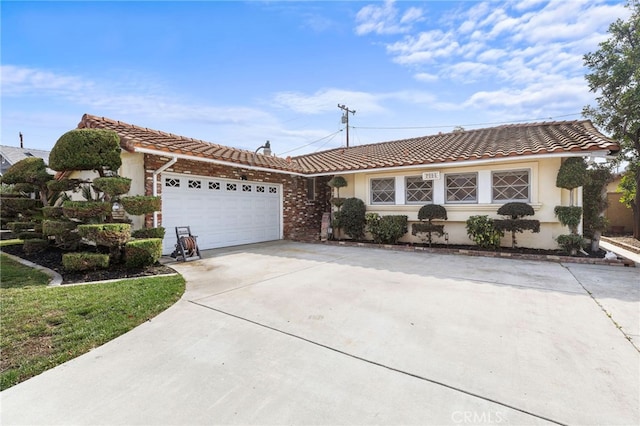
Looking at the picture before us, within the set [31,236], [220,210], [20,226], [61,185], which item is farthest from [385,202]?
[20,226]

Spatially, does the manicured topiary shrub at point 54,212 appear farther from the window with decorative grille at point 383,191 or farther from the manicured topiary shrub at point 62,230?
the window with decorative grille at point 383,191

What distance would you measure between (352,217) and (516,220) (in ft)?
17.1

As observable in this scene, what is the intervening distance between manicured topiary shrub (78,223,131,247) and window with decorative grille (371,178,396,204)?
845 centimetres

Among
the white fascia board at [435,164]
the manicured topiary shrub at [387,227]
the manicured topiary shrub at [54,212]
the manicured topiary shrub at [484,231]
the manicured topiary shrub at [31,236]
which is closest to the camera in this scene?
the white fascia board at [435,164]

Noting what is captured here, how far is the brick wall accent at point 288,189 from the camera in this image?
8250 mm

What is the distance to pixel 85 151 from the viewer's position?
251 inches

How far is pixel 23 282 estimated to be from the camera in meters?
5.66

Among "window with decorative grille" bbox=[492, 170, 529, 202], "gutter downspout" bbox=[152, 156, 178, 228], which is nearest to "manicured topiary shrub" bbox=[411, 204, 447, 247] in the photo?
"window with decorative grille" bbox=[492, 170, 529, 202]

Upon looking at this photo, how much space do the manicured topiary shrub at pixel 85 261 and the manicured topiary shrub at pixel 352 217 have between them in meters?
7.51

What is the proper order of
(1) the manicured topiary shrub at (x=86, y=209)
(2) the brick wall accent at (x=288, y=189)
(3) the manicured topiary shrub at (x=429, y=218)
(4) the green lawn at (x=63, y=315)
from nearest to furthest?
1. (4) the green lawn at (x=63, y=315)
2. (1) the manicured topiary shrub at (x=86, y=209)
3. (2) the brick wall accent at (x=288, y=189)
4. (3) the manicured topiary shrub at (x=429, y=218)

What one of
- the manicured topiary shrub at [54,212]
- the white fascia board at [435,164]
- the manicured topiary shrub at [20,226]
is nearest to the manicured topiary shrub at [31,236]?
the manicured topiary shrub at [20,226]

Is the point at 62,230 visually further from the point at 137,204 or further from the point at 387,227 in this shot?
the point at 387,227

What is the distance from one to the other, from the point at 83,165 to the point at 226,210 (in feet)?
14.5

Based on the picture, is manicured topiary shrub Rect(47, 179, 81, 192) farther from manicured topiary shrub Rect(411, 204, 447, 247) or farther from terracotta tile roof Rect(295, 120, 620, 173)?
manicured topiary shrub Rect(411, 204, 447, 247)
